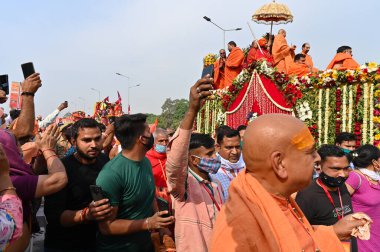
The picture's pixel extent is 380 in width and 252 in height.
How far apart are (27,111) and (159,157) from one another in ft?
7.78

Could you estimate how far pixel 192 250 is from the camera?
11.5 feet

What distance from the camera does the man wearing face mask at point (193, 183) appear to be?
10.4ft

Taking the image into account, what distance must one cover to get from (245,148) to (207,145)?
1988mm

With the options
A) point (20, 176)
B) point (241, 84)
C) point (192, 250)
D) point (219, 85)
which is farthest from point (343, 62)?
point (20, 176)

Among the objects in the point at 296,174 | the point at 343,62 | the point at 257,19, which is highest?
the point at 257,19

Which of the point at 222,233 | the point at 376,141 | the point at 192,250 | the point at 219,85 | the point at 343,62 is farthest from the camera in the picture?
the point at 219,85

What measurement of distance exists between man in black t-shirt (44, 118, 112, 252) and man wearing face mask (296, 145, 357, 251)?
5.98ft

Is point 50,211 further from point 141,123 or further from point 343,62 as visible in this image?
point 343,62

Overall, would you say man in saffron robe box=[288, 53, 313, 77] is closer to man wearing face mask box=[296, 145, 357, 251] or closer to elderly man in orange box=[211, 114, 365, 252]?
man wearing face mask box=[296, 145, 357, 251]

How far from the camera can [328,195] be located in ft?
13.8

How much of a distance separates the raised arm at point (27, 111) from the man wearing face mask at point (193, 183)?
3.38 ft

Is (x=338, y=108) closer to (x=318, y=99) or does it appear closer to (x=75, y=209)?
(x=318, y=99)

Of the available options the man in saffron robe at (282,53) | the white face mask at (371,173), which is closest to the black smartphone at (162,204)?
the white face mask at (371,173)

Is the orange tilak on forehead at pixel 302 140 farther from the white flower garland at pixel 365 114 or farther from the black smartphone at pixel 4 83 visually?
the white flower garland at pixel 365 114
